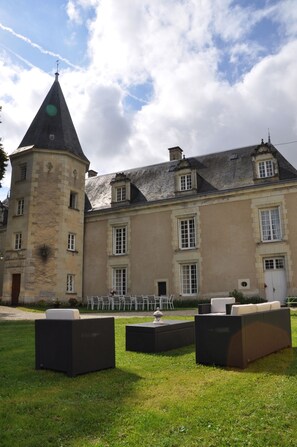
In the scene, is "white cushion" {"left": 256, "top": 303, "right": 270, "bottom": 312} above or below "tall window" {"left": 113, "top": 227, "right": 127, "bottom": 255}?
below

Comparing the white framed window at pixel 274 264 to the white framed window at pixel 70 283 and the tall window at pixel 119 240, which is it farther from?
the white framed window at pixel 70 283

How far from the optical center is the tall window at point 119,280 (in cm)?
2153

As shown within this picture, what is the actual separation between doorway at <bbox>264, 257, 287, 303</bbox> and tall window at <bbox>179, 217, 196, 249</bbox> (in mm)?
4032

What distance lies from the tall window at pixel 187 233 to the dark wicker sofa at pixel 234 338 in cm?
1413

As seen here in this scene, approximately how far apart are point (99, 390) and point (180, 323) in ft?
10.2

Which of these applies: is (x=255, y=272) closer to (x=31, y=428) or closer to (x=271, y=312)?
(x=271, y=312)

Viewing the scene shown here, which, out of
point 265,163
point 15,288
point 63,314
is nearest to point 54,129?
point 15,288

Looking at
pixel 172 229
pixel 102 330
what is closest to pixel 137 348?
pixel 102 330

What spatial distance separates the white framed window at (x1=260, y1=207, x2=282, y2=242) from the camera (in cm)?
1798

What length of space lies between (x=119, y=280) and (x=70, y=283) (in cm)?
281

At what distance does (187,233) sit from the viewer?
20.1 metres

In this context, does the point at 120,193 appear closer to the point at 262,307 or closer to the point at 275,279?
the point at 275,279

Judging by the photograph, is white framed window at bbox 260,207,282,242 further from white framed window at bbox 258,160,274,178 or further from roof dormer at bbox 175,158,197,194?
roof dormer at bbox 175,158,197,194

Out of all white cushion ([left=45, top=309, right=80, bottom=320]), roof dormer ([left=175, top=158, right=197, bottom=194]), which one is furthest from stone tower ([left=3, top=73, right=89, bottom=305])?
white cushion ([left=45, top=309, right=80, bottom=320])
